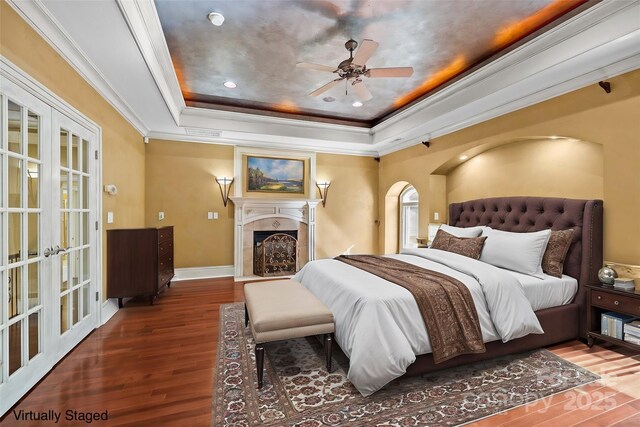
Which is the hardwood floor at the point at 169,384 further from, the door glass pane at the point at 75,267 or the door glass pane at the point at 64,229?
the door glass pane at the point at 64,229

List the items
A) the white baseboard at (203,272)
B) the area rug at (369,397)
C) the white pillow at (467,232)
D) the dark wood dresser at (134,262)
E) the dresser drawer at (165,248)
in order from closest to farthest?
the area rug at (369,397), the dark wood dresser at (134,262), the white pillow at (467,232), the dresser drawer at (165,248), the white baseboard at (203,272)

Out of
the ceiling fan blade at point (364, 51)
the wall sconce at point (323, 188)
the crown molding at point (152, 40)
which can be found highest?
the crown molding at point (152, 40)

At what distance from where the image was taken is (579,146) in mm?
3082

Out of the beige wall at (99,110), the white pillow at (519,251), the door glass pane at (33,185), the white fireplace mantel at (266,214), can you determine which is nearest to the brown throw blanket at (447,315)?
the white pillow at (519,251)

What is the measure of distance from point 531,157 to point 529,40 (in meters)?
1.38

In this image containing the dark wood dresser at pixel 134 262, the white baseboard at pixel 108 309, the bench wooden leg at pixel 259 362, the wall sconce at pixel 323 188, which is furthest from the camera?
the wall sconce at pixel 323 188

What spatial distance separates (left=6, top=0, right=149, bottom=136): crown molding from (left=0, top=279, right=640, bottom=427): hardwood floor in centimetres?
249

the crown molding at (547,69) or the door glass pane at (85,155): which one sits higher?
the crown molding at (547,69)

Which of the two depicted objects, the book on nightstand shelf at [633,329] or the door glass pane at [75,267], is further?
the door glass pane at [75,267]

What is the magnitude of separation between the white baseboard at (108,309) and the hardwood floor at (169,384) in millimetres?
154

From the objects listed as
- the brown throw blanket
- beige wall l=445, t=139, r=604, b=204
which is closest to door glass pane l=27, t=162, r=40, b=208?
the brown throw blanket

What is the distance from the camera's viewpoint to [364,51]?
2.47 meters

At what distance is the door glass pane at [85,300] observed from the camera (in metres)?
2.88

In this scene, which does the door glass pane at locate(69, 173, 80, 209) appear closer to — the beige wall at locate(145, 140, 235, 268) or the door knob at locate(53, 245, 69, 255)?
the door knob at locate(53, 245, 69, 255)
